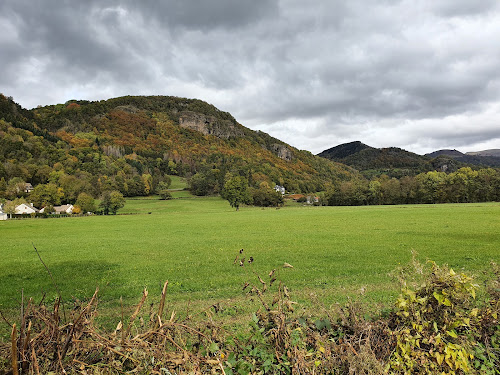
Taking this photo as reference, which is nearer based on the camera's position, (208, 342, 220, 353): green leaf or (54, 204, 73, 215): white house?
(208, 342, 220, 353): green leaf

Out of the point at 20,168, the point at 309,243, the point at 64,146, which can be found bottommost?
the point at 309,243

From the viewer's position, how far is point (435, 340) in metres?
3.63

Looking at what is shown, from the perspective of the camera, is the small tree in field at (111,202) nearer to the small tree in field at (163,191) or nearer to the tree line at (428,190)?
the small tree in field at (163,191)

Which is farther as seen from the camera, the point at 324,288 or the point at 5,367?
the point at 324,288

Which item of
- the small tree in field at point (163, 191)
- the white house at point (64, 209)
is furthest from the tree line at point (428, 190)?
the white house at point (64, 209)

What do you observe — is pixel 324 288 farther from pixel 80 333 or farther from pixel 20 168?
pixel 20 168

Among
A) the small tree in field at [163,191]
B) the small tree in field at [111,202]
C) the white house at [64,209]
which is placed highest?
the small tree in field at [163,191]

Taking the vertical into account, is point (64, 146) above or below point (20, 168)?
above

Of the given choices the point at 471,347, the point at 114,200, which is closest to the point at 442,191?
the point at 114,200

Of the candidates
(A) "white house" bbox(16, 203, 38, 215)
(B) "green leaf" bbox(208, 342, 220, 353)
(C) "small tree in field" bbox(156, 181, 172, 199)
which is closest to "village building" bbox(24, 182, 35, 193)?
(A) "white house" bbox(16, 203, 38, 215)

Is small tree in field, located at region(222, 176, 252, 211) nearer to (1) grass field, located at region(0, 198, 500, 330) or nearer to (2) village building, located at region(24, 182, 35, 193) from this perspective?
(1) grass field, located at region(0, 198, 500, 330)

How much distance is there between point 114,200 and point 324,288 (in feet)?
289

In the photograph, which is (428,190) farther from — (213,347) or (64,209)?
(64,209)

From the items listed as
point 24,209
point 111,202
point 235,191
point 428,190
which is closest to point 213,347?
point 235,191
